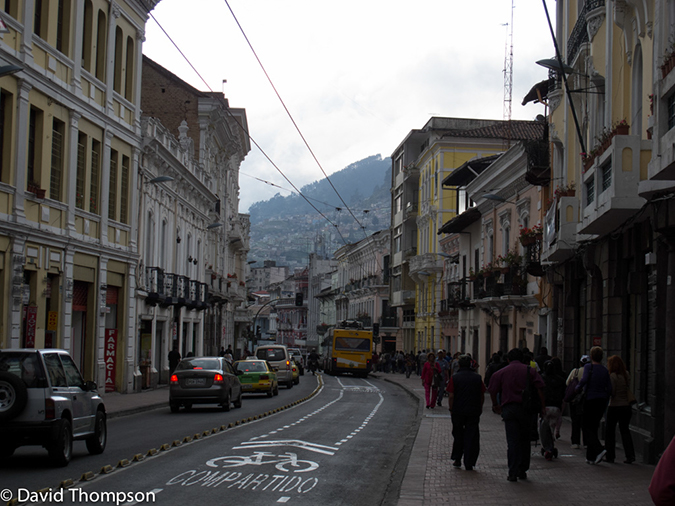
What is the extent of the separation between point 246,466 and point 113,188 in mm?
19163

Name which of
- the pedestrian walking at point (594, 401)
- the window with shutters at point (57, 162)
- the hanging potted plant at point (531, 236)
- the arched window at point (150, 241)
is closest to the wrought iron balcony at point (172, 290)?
the arched window at point (150, 241)

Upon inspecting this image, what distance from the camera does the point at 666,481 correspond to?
3.79 meters

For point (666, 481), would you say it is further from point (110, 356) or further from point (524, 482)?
point (110, 356)

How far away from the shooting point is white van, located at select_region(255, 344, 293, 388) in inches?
1622

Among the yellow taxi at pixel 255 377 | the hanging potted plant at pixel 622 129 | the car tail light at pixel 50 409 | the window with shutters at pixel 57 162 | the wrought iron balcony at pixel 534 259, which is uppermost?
the window with shutters at pixel 57 162

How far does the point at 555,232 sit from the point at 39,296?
13.7 meters

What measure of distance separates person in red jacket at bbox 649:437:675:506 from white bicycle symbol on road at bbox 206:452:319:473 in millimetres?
8639

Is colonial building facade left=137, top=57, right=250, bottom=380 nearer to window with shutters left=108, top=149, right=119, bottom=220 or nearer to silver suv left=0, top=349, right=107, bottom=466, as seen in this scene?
window with shutters left=108, top=149, right=119, bottom=220

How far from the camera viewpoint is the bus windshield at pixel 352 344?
5712 cm

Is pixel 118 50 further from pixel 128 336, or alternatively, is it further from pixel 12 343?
pixel 12 343

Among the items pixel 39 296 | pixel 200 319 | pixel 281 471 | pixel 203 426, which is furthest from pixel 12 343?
pixel 200 319

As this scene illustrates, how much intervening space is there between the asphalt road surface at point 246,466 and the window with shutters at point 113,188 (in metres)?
10.1

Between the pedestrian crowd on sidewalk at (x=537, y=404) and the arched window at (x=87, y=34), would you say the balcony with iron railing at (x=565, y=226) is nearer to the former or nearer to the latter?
the pedestrian crowd on sidewalk at (x=537, y=404)

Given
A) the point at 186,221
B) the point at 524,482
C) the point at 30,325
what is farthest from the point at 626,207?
the point at 186,221
